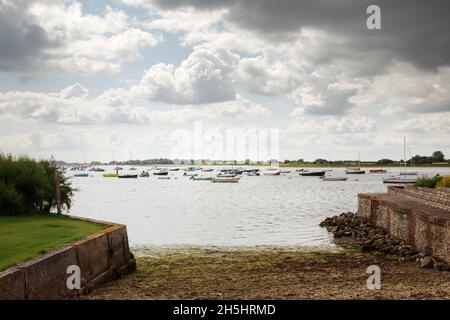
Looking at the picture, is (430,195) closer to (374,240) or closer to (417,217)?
(374,240)

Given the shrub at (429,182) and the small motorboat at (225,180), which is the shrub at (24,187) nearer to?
the shrub at (429,182)

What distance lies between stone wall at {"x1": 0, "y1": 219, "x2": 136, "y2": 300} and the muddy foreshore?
48cm

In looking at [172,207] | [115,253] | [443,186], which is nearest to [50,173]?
[115,253]

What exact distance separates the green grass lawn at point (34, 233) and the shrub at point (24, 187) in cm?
77

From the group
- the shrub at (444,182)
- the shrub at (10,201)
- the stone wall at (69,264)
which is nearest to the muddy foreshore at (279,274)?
the stone wall at (69,264)

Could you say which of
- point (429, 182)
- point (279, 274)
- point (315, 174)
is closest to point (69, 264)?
point (279, 274)

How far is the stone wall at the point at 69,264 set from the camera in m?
10.6

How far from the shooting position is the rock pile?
725 inches

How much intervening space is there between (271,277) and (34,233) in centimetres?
777

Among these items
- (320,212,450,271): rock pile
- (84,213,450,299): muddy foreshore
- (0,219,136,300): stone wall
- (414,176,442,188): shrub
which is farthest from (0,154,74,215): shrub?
(414,176,442,188): shrub

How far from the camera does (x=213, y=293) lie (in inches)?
547

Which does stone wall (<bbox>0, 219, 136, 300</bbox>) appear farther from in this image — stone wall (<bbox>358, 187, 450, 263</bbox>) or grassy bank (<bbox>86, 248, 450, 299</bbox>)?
stone wall (<bbox>358, 187, 450, 263</bbox>)

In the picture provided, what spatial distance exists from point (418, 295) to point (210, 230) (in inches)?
906

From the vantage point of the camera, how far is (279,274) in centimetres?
1728
